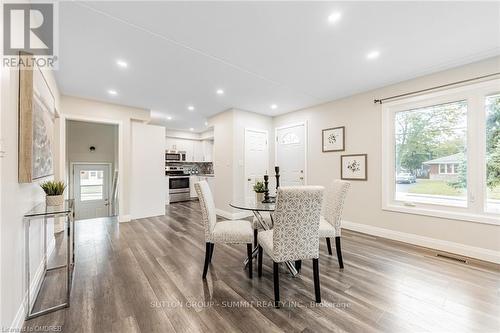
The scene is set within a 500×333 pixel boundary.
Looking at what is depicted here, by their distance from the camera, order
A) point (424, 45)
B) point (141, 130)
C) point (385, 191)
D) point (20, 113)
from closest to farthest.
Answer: point (20, 113), point (424, 45), point (385, 191), point (141, 130)

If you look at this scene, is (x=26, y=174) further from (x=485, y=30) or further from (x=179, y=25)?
(x=485, y=30)

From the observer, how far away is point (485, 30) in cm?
205

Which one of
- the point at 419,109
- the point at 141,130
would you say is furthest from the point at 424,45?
the point at 141,130

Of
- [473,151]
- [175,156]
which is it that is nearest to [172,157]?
[175,156]

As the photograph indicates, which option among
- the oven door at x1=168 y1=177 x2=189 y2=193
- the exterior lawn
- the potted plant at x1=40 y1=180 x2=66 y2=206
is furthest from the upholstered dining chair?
the oven door at x1=168 y1=177 x2=189 y2=193

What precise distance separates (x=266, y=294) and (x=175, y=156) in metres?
6.23

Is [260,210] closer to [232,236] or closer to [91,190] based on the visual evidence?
[232,236]

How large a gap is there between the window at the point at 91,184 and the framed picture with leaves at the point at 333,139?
21.9 feet

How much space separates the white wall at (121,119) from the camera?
3965mm

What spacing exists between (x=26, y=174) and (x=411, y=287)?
3.47 m

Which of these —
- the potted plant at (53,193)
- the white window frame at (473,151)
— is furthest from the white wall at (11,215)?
the white window frame at (473,151)

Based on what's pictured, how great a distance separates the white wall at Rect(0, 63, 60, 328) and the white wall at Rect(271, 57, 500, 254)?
14.1 ft

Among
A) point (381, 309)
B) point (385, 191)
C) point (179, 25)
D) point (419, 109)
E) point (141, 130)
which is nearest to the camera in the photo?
point (381, 309)

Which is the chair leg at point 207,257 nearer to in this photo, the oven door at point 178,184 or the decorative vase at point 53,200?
the decorative vase at point 53,200
